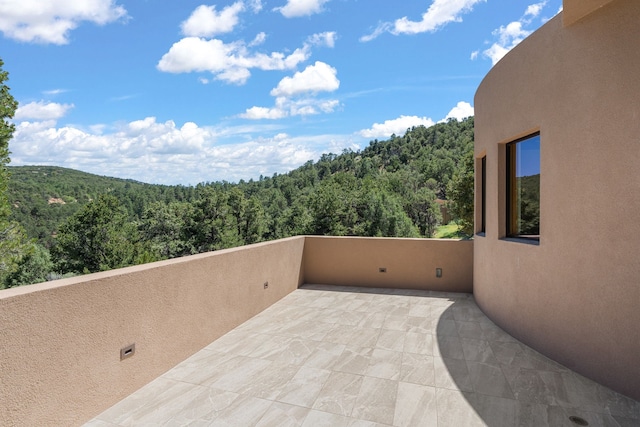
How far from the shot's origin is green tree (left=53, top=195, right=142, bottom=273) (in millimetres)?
24169

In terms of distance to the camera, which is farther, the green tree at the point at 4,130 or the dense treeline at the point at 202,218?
the dense treeline at the point at 202,218

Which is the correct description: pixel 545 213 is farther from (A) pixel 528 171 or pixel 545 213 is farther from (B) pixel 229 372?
(B) pixel 229 372

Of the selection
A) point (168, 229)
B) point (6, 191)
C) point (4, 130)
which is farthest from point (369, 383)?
point (168, 229)

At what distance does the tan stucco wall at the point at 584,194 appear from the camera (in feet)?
9.01

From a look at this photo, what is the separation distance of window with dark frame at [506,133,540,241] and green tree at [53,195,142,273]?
82.3 ft

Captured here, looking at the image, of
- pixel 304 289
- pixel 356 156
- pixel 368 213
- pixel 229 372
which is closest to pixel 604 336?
pixel 229 372

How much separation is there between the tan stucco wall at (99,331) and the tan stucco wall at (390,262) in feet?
9.80

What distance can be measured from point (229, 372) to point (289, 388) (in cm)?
68

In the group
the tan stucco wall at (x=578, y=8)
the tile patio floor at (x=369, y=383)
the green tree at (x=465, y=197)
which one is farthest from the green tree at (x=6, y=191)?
the green tree at (x=465, y=197)

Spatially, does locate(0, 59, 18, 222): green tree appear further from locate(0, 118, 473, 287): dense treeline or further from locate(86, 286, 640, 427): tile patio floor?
locate(86, 286, 640, 427): tile patio floor

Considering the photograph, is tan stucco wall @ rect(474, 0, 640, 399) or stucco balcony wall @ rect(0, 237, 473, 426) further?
tan stucco wall @ rect(474, 0, 640, 399)

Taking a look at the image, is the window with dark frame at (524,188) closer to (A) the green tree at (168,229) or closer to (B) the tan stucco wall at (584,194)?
(B) the tan stucco wall at (584,194)

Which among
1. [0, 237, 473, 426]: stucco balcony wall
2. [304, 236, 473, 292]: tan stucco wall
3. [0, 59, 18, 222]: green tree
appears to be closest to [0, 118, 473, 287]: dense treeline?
[0, 59, 18, 222]: green tree

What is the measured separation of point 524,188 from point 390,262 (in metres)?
3.01
